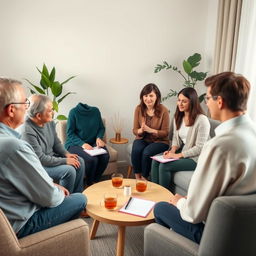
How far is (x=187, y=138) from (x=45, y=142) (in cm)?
138

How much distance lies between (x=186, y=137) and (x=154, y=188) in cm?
77

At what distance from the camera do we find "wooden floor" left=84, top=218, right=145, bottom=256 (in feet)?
6.84

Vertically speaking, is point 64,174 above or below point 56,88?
below

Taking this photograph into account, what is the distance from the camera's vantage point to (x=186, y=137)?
110 inches

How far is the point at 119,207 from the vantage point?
6.32 ft

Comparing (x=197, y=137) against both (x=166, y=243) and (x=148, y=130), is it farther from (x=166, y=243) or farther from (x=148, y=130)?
(x=166, y=243)

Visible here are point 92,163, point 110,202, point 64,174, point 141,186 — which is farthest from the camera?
point 92,163

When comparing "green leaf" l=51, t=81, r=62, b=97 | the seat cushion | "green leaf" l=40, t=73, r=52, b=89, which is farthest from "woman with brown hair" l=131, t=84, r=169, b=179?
"green leaf" l=40, t=73, r=52, b=89

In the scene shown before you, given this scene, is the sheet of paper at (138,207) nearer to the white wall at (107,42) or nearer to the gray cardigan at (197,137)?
the gray cardigan at (197,137)

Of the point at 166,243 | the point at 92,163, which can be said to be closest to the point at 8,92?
the point at 166,243

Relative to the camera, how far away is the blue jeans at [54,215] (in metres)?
1.51

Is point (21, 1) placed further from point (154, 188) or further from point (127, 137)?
point (154, 188)

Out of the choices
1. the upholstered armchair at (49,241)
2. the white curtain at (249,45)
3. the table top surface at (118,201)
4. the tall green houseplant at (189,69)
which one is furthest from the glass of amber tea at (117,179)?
the tall green houseplant at (189,69)

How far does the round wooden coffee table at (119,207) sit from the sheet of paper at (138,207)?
0.11 ft
